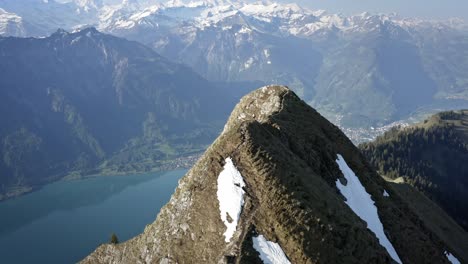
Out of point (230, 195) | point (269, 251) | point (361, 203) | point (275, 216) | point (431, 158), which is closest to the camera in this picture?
point (269, 251)

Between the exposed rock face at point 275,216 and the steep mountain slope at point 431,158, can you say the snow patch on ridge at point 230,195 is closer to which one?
the exposed rock face at point 275,216

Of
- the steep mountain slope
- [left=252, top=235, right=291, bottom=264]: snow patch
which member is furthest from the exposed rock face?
the steep mountain slope

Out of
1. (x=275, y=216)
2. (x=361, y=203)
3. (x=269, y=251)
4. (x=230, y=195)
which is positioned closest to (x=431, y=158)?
(x=361, y=203)

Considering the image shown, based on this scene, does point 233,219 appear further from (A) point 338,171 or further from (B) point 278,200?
(A) point 338,171

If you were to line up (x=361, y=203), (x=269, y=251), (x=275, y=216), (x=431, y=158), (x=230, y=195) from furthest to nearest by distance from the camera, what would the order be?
(x=431, y=158)
(x=361, y=203)
(x=230, y=195)
(x=275, y=216)
(x=269, y=251)

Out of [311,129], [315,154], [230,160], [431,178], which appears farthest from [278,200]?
[431,178]

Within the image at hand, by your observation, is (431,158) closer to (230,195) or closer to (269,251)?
(230,195)
